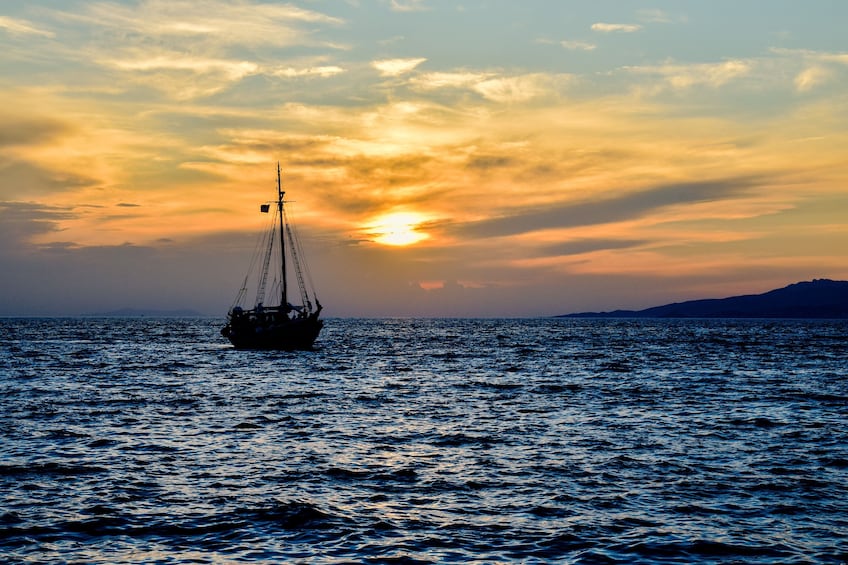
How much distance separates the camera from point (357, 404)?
38594 millimetres

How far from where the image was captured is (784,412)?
35281mm

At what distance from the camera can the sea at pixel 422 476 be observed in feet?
48.5

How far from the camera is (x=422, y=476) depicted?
2097 cm

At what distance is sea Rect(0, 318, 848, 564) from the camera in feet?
48.5

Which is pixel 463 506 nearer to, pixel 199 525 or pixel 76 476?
pixel 199 525

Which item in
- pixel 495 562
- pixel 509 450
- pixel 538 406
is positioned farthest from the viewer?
pixel 538 406

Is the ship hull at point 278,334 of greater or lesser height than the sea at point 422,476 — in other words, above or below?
above

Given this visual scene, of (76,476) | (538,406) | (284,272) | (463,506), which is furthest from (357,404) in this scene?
(284,272)

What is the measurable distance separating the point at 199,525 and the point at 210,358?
68.3m

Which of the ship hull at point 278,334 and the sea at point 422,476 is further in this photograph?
the ship hull at point 278,334

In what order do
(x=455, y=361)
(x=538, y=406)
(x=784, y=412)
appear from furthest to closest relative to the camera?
(x=455, y=361)
(x=538, y=406)
(x=784, y=412)

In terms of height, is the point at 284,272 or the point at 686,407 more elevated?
the point at 284,272

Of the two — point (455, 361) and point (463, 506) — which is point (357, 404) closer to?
point (463, 506)

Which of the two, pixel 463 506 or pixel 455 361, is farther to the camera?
pixel 455 361
